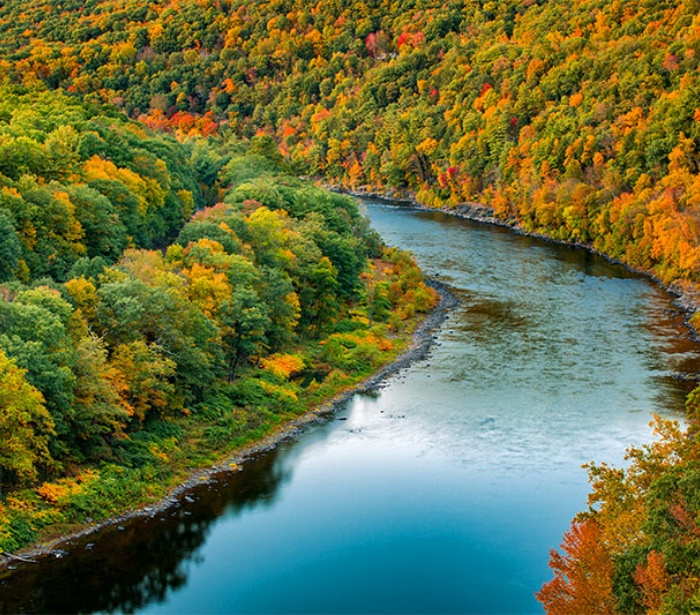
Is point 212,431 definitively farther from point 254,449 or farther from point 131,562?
point 131,562

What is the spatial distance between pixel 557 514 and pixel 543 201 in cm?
Answer: 8316

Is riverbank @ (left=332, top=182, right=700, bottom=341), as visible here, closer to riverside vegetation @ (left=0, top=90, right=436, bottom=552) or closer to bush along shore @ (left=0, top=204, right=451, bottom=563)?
bush along shore @ (left=0, top=204, right=451, bottom=563)

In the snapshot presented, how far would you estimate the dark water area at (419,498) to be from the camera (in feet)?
113

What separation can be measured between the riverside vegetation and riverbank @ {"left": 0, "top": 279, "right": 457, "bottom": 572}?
0.55 m

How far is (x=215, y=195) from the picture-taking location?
4262 inches

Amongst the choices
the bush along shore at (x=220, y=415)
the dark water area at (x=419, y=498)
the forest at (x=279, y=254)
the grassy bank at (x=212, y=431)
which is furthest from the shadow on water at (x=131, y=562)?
the forest at (x=279, y=254)

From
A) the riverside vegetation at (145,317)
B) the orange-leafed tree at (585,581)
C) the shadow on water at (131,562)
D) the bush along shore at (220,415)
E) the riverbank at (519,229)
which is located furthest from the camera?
the riverbank at (519,229)

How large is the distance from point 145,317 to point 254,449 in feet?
33.7

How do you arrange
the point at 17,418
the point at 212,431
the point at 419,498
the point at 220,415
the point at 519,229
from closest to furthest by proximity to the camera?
1. the point at 17,418
2. the point at 419,498
3. the point at 212,431
4. the point at 220,415
5. the point at 519,229

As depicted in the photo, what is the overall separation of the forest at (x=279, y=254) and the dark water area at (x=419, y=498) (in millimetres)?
3290

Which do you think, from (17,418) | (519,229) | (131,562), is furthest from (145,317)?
(519,229)

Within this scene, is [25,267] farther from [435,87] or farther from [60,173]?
[435,87]

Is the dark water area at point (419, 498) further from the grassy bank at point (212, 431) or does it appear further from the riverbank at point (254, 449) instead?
the grassy bank at point (212, 431)

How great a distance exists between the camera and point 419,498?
42.6 m
